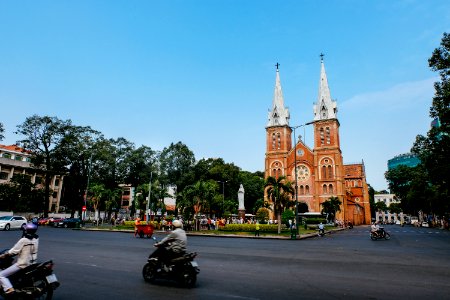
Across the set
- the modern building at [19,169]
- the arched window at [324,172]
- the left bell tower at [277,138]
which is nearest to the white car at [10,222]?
the modern building at [19,169]

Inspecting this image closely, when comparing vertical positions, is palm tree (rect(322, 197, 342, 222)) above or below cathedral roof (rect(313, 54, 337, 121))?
below

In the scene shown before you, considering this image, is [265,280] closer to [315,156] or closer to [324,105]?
[315,156]

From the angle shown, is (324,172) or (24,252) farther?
(324,172)

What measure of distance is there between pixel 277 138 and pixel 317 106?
11104 mm

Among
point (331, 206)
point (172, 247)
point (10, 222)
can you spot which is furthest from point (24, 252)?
point (331, 206)

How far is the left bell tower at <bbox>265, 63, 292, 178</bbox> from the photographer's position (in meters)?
66.5

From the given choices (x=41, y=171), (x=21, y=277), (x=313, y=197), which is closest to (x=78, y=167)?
(x=41, y=171)

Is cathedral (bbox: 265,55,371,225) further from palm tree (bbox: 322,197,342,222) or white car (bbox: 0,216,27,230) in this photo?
white car (bbox: 0,216,27,230)

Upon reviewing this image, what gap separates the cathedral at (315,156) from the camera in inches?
2391

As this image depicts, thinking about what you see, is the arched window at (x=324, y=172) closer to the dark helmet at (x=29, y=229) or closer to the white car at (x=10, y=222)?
the white car at (x=10, y=222)

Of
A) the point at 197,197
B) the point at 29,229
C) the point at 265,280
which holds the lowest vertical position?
the point at 265,280

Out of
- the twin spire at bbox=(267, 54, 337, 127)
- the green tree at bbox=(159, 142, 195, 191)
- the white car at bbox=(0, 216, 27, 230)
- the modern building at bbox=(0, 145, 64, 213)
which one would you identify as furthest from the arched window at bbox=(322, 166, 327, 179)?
the modern building at bbox=(0, 145, 64, 213)

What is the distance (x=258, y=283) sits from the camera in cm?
735

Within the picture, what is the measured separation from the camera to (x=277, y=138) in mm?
68375
